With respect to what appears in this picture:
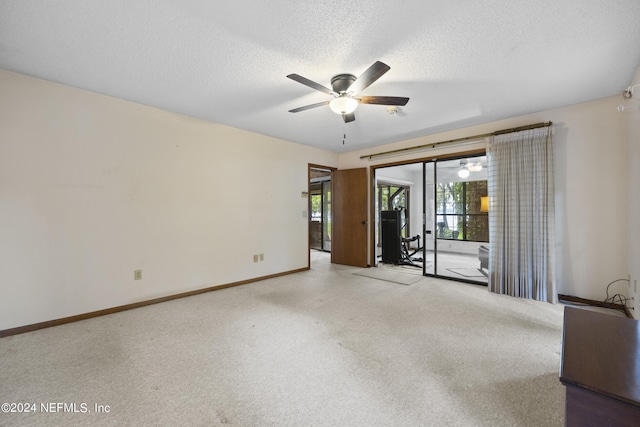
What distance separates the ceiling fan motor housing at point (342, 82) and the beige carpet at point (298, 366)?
2347mm

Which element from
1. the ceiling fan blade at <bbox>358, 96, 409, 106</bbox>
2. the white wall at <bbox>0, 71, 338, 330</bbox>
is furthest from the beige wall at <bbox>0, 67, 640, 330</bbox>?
the ceiling fan blade at <bbox>358, 96, 409, 106</bbox>

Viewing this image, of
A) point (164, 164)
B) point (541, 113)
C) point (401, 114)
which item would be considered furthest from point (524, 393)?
point (164, 164)

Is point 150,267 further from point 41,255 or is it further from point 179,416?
point 179,416

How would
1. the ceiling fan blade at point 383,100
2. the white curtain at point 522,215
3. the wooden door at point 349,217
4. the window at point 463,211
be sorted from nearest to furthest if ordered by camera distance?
the ceiling fan blade at point 383,100 < the white curtain at point 522,215 < the wooden door at point 349,217 < the window at point 463,211

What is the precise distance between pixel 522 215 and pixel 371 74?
9.50 ft

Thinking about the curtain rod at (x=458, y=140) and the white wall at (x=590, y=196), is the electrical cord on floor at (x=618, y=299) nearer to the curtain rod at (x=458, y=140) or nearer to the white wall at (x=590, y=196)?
the white wall at (x=590, y=196)

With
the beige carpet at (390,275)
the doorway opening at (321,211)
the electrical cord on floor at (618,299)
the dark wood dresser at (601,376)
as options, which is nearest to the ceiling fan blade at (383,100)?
the dark wood dresser at (601,376)

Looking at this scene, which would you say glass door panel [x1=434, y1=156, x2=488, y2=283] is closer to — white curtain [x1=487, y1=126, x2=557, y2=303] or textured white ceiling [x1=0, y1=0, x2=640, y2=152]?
white curtain [x1=487, y1=126, x2=557, y2=303]

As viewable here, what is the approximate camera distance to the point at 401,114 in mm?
3447

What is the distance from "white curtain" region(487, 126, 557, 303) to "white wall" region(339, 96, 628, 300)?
0.65ft

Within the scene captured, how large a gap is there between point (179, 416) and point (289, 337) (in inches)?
40.9

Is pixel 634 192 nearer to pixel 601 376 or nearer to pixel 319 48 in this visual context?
pixel 601 376

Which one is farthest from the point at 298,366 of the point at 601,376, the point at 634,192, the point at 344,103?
the point at 634,192

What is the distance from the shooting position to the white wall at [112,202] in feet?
8.02
